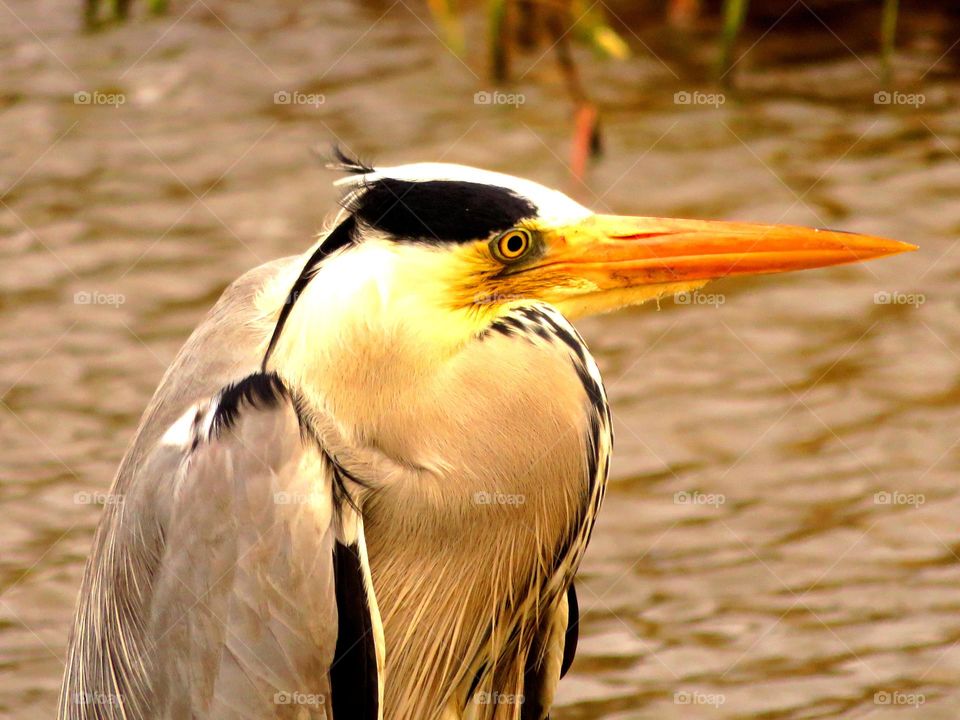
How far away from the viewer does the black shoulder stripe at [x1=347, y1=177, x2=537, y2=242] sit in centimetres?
265

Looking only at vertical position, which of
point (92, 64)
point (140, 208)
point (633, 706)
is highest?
point (92, 64)

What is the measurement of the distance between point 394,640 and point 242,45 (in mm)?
5096

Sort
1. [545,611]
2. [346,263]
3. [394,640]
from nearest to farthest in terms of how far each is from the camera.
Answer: [346,263], [394,640], [545,611]

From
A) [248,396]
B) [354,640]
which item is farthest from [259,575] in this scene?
[248,396]

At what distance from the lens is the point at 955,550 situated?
14.4ft

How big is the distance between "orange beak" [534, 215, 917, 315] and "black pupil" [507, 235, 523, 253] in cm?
7

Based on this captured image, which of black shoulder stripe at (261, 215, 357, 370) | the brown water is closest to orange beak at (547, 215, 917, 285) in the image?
black shoulder stripe at (261, 215, 357, 370)

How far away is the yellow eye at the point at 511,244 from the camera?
2701 mm

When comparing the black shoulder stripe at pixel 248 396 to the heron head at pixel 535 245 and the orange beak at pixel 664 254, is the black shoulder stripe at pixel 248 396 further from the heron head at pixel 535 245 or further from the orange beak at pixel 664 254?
the orange beak at pixel 664 254

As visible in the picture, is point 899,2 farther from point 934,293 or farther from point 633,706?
point 633,706

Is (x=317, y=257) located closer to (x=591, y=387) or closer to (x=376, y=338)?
(x=376, y=338)

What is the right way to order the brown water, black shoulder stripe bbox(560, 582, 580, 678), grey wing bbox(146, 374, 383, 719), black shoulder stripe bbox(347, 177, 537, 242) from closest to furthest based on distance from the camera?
black shoulder stripe bbox(347, 177, 537, 242) → grey wing bbox(146, 374, 383, 719) → black shoulder stripe bbox(560, 582, 580, 678) → the brown water

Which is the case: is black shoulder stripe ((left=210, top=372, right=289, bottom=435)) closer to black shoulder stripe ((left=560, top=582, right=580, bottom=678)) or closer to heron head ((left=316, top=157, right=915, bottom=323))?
heron head ((left=316, top=157, right=915, bottom=323))

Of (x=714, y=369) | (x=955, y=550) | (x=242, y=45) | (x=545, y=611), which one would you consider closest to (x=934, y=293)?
(x=714, y=369)
